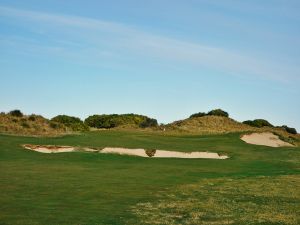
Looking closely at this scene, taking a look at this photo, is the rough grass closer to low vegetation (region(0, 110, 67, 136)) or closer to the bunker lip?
low vegetation (region(0, 110, 67, 136))

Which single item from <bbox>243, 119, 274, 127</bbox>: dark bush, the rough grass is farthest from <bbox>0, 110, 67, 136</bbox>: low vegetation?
<bbox>243, 119, 274, 127</bbox>: dark bush

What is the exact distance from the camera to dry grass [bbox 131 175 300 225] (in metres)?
16.8

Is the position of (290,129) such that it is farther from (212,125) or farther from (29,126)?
(29,126)

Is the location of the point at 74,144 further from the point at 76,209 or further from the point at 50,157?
the point at 76,209

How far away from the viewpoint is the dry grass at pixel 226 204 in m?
16.8

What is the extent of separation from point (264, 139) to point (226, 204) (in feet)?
145

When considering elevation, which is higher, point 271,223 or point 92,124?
point 92,124

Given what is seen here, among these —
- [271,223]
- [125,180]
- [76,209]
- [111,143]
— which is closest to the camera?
[271,223]

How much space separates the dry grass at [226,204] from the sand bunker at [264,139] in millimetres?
33006

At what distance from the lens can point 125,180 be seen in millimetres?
25703

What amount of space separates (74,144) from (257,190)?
884 inches

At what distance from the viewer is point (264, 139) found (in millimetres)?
62875

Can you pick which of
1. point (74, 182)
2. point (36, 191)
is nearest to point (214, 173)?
point (74, 182)

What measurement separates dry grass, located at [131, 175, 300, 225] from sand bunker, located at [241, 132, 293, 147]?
3301 cm
